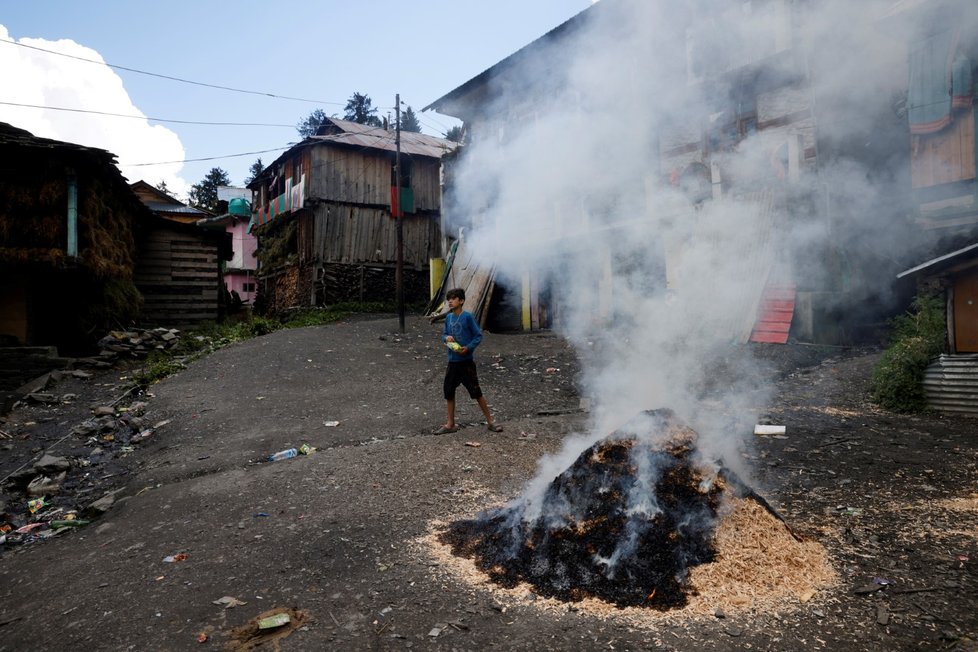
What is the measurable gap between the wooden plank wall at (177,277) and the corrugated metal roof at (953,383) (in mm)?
16740

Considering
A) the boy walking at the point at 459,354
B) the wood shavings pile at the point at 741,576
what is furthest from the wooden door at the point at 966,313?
the boy walking at the point at 459,354

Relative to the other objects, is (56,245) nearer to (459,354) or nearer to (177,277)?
(177,277)

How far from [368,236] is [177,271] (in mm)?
6504

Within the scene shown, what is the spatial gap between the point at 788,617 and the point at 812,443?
11.0 ft

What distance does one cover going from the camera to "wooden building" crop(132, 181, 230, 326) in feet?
50.1

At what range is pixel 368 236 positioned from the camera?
1983 cm

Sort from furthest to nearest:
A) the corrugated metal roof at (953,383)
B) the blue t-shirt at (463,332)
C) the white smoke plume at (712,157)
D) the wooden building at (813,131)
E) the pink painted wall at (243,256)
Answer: the pink painted wall at (243,256)
the wooden building at (813,131)
the white smoke plume at (712,157)
the blue t-shirt at (463,332)
the corrugated metal roof at (953,383)

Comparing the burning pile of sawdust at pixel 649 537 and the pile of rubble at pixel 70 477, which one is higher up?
the burning pile of sawdust at pixel 649 537

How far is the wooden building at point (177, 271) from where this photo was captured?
15.3 metres

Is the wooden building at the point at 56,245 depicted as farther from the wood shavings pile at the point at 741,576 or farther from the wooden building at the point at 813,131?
the wood shavings pile at the point at 741,576

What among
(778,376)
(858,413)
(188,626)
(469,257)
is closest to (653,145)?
(778,376)

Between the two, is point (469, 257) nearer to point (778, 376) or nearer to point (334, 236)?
point (334, 236)

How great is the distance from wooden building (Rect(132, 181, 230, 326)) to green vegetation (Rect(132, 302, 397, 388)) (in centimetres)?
72

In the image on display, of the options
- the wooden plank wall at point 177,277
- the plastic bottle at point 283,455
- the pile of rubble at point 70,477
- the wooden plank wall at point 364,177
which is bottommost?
the pile of rubble at point 70,477
